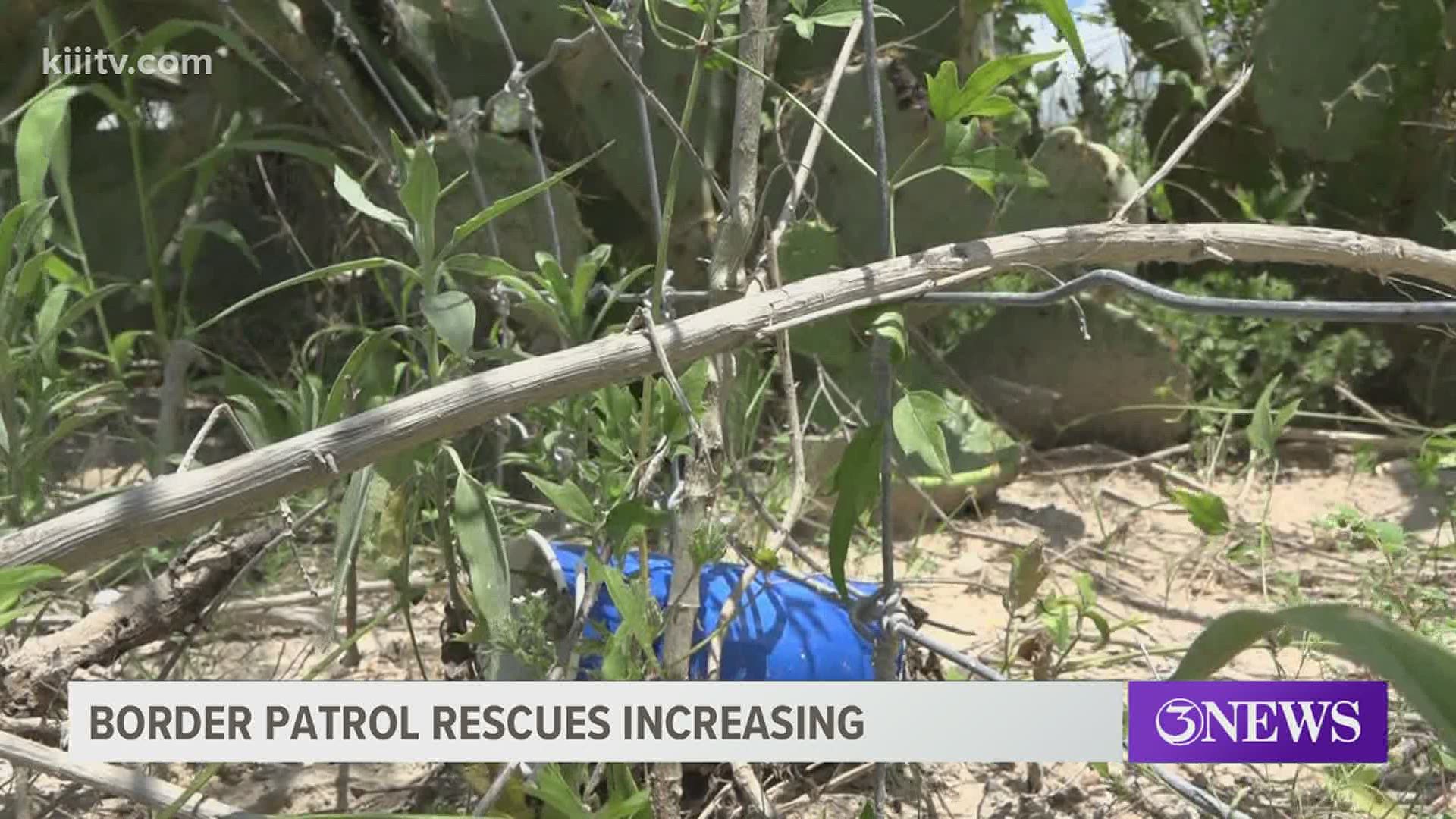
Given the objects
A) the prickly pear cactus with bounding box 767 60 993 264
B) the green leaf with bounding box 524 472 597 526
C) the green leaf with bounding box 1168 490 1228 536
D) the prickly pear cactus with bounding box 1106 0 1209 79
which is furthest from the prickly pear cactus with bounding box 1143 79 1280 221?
the green leaf with bounding box 524 472 597 526

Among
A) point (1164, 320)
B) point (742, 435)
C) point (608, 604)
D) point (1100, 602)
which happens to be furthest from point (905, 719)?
point (1164, 320)

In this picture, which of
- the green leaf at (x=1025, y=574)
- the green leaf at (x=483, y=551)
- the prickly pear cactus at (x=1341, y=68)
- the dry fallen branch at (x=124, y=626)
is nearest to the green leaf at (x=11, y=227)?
the dry fallen branch at (x=124, y=626)

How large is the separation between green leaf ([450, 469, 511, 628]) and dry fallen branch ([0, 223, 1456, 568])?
136mm

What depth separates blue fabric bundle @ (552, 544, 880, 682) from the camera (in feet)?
3.19

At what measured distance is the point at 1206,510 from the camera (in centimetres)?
104

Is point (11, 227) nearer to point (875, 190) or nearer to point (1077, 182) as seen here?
point (875, 190)

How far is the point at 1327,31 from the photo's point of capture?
6.40 feet

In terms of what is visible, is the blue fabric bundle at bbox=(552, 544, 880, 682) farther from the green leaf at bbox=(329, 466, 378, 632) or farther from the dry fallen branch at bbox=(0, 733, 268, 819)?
the dry fallen branch at bbox=(0, 733, 268, 819)

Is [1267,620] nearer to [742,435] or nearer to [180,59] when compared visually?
[742,435]

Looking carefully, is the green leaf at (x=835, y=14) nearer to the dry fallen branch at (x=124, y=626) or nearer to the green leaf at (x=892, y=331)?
the green leaf at (x=892, y=331)

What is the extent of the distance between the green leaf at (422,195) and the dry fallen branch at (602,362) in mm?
137

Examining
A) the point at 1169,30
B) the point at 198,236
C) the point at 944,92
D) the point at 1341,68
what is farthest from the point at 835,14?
the point at 1169,30

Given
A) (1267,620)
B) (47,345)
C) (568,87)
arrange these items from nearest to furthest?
(1267,620), (47,345), (568,87)

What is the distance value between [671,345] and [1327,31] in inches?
63.3
